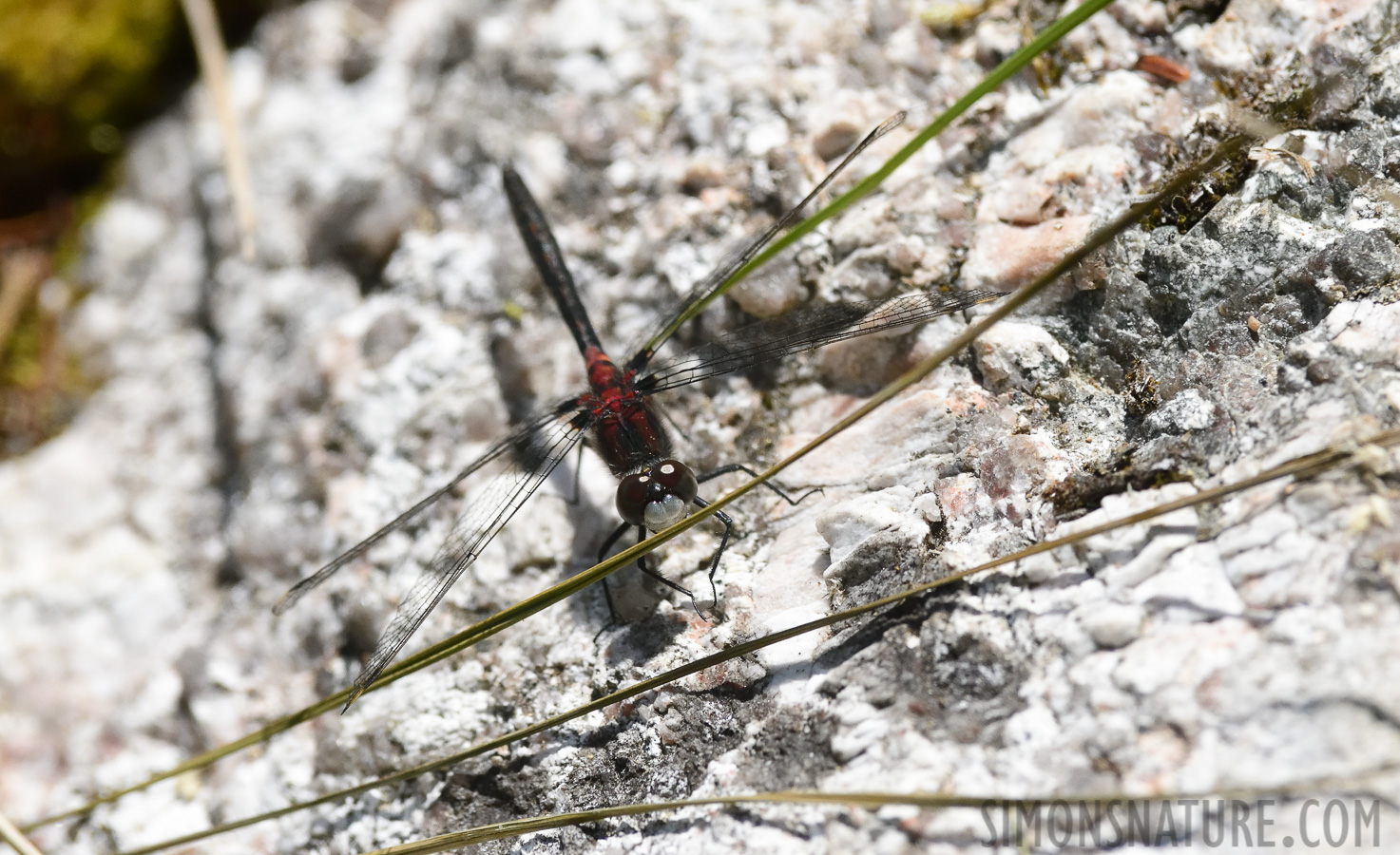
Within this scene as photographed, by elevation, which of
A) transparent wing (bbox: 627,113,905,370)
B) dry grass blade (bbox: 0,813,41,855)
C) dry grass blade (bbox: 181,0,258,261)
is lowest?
dry grass blade (bbox: 0,813,41,855)

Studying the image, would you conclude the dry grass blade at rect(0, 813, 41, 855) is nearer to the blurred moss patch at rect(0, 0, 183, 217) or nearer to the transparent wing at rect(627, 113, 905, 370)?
the transparent wing at rect(627, 113, 905, 370)

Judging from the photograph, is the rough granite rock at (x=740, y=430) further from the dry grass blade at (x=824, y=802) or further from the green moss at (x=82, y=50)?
the green moss at (x=82, y=50)

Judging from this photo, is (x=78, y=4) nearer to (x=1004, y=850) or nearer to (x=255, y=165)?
(x=255, y=165)

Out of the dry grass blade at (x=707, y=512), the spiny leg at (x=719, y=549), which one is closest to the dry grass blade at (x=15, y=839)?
the dry grass blade at (x=707, y=512)

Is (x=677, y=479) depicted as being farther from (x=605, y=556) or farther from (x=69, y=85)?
(x=69, y=85)

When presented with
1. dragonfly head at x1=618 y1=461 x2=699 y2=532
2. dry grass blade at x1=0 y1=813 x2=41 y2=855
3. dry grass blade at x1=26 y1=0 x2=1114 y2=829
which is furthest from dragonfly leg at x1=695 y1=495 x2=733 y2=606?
dry grass blade at x1=0 y1=813 x2=41 y2=855

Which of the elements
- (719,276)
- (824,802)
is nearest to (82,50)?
(719,276)
